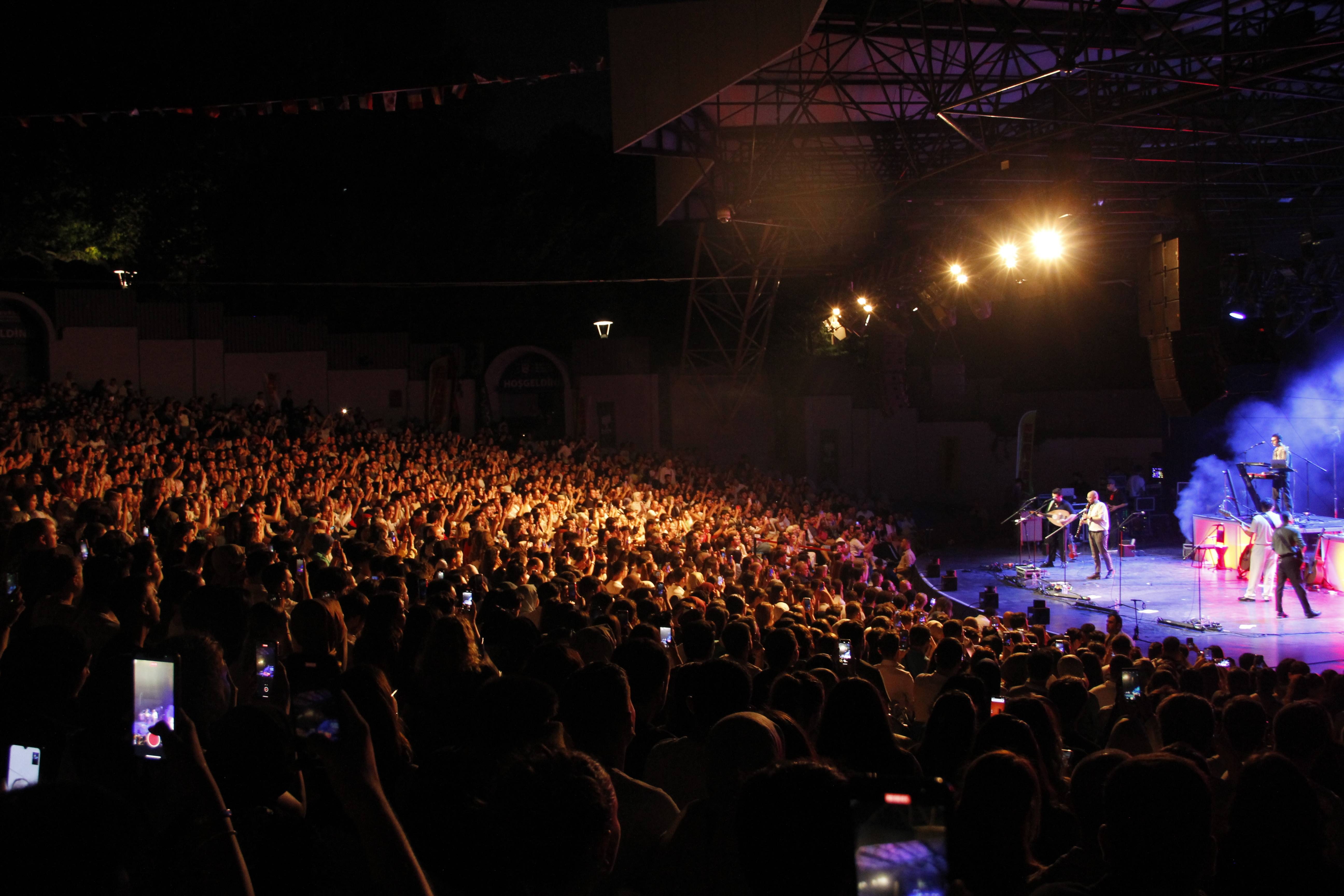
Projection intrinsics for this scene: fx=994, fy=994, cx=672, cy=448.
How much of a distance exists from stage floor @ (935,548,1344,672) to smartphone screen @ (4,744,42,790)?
40.5 ft

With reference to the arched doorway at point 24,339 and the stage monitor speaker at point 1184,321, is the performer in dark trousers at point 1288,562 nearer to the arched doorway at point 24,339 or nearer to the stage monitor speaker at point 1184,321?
the stage monitor speaker at point 1184,321

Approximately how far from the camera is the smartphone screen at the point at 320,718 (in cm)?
192

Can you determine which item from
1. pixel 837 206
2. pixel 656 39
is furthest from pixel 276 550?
pixel 837 206

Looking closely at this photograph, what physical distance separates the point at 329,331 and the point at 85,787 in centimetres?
2886

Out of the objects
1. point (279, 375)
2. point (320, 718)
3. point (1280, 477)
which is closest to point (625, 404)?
point (279, 375)

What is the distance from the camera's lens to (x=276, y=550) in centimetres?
712

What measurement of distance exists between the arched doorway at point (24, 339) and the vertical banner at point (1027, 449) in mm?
21229

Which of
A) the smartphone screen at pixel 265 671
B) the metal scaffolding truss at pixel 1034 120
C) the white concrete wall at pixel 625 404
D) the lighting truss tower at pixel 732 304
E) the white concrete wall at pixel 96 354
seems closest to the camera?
the smartphone screen at pixel 265 671

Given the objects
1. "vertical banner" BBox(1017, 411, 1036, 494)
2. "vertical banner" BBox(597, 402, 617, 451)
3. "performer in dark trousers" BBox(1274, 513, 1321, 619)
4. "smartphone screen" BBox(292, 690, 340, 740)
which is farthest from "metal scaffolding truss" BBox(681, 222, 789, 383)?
"smartphone screen" BBox(292, 690, 340, 740)

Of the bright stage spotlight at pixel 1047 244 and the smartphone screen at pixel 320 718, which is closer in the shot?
the smartphone screen at pixel 320 718

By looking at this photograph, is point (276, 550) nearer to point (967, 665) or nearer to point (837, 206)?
point (967, 665)

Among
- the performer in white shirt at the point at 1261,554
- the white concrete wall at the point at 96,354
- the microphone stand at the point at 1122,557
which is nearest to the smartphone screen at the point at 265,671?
the microphone stand at the point at 1122,557

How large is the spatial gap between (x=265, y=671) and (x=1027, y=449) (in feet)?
70.2

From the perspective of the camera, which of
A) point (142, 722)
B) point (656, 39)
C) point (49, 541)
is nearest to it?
point (142, 722)
